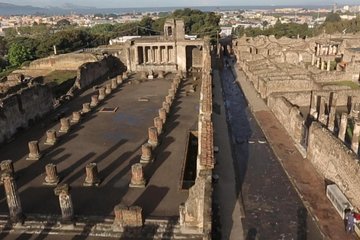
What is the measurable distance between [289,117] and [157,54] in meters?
22.8

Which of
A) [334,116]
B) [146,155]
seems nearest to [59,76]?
[146,155]

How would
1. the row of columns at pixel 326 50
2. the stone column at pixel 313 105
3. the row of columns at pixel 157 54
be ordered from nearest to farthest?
the stone column at pixel 313 105 → the row of columns at pixel 157 54 → the row of columns at pixel 326 50

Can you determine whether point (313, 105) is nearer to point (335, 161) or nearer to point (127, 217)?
point (335, 161)

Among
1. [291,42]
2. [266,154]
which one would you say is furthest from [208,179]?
[291,42]

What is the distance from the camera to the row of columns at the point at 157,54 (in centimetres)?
4378

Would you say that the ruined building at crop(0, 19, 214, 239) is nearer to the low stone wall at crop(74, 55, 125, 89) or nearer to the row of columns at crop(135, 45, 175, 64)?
the low stone wall at crop(74, 55, 125, 89)

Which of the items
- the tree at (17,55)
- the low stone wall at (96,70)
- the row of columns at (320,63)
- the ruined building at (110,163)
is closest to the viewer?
the ruined building at (110,163)

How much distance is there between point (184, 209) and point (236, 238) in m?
2.98

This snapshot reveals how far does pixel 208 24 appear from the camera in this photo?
83.9 m

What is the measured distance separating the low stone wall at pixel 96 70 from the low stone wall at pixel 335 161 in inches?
840

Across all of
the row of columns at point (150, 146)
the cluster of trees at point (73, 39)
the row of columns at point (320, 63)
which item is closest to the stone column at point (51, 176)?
the row of columns at point (150, 146)

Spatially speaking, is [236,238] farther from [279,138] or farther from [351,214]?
[279,138]

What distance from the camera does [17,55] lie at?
67062 millimetres

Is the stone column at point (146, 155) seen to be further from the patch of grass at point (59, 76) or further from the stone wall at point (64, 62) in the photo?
the stone wall at point (64, 62)
